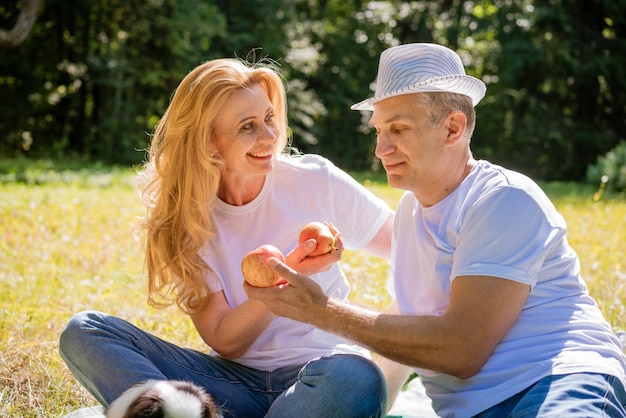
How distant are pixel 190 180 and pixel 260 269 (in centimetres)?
75

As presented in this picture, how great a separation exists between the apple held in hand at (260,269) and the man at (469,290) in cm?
4

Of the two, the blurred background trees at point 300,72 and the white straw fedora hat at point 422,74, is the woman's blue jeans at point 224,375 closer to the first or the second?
the white straw fedora hat at point 422,74

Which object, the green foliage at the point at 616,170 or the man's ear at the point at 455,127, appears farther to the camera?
the green foliage at the point at 616,170

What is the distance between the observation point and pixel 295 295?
2.48 m

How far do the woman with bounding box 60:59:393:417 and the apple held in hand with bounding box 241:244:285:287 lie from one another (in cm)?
13

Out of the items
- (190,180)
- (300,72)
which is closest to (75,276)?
(190,180)

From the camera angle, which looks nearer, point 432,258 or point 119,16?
point 432,258

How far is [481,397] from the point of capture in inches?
92.9

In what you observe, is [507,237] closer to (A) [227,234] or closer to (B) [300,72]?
(A) [227,234]

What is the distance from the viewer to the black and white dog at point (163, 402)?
2.25 metres

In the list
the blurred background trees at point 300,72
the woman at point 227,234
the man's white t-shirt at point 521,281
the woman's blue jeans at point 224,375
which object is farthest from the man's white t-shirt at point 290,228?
the blurred background trees at point 300,72

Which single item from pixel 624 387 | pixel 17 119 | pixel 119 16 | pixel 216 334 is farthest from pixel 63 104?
pixel 624 387

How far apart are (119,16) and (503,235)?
55.2 feet

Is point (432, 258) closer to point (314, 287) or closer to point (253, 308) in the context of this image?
point (314, 287)
